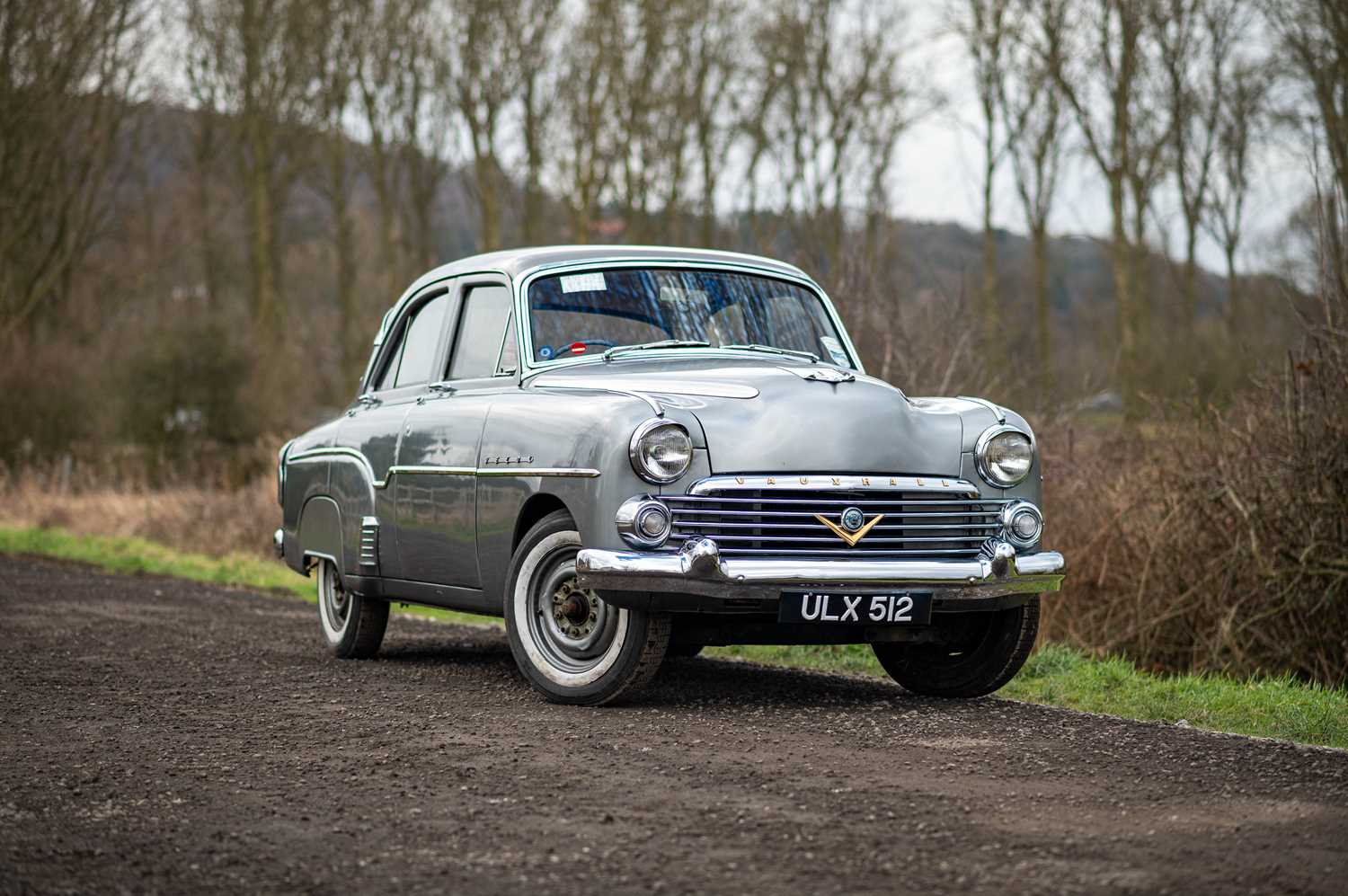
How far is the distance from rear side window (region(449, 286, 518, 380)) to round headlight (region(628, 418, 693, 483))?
1678mm

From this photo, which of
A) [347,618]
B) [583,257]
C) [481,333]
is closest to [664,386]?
[583,257]

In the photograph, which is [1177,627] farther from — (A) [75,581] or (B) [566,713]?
(A) [75,581]

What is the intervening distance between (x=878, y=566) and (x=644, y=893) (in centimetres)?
272

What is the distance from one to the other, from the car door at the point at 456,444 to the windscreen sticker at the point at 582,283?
277 mm

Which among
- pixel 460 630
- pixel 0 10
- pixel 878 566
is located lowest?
pixel 460 630

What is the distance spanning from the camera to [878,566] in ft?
20.9

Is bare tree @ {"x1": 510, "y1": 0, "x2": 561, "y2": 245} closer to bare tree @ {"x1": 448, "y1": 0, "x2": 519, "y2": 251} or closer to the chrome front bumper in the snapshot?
bare tree @ {"x1": 448, "y1": 0, "x2": 519, "y2": 251}

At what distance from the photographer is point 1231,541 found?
9727 mm

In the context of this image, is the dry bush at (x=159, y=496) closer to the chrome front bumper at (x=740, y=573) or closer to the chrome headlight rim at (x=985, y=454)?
the chrome front bumper at (x=740, y=573)

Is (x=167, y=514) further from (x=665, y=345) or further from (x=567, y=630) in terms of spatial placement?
(x=567, y=630)

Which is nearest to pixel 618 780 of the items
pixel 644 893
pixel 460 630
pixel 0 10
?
pixel 644 893

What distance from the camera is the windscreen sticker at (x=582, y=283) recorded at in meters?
7.91

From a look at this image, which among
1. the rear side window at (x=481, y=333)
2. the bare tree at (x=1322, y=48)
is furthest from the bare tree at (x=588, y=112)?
the rear side window at (x=481, y=333)

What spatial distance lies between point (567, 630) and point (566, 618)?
0.18 feet
